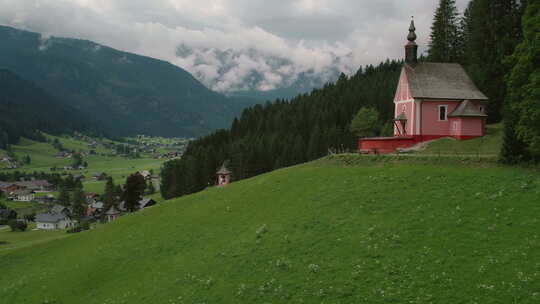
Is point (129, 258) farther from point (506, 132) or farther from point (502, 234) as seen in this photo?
point (506, 132)

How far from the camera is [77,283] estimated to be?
3312 centimetres

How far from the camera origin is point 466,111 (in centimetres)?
5172

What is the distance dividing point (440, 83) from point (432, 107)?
392 cm

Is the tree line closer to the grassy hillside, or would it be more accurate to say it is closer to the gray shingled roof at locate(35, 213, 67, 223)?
the grassy hillside

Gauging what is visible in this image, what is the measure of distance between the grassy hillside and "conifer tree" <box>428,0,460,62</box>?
51534 mm

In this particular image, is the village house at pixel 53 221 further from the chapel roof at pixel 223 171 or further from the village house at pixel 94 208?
the chapel roof at pixel 223 171

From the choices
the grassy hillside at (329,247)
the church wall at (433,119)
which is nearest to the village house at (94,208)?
the grassy hillside at (329,247)

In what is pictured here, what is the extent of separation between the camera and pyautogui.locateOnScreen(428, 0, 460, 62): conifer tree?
8462 centimetres

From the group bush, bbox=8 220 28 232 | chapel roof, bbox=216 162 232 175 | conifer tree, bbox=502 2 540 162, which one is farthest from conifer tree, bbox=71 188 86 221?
conifer tree, bbox=502 2 540 162

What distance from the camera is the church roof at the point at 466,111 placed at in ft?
168

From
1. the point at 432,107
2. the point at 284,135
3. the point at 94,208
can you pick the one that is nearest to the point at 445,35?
the point at 432,107

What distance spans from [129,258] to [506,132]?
3016cm

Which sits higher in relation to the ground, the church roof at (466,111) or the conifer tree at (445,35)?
the conifer tree at (445,35)

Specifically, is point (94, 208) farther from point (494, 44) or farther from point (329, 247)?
point (329, 247)
